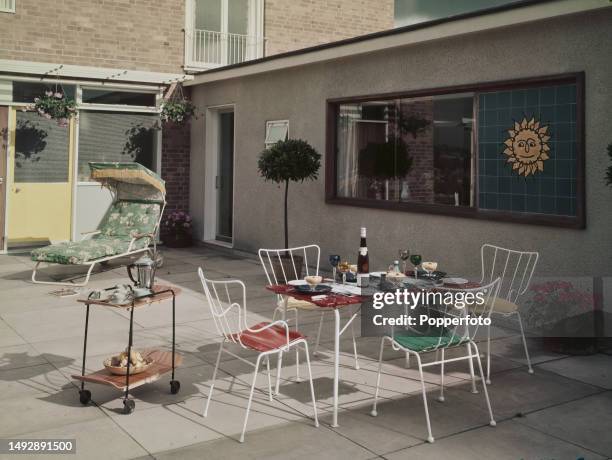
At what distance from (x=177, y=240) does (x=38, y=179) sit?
2690 millimetres

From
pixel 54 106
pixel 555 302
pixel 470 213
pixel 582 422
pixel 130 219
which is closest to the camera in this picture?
pixel 582 422

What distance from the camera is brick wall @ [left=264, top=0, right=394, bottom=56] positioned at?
13922 millimetres

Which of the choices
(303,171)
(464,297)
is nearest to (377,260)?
(303,171)

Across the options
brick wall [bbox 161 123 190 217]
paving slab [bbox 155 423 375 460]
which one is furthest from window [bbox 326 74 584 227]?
brick wall [bbox 161 123 190 217]

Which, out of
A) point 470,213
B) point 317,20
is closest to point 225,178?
point 317,20

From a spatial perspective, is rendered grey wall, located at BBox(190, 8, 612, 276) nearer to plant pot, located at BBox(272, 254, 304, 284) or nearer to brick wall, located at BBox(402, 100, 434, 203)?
brick wall, located at BBox(402, 100, 434, 203)

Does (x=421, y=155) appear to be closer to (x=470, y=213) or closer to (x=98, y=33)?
(x=470, y=213)

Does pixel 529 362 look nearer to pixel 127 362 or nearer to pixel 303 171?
pixel 127 362

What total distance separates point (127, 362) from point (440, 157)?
15.7 feet

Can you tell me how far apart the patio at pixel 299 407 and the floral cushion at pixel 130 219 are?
3412mm

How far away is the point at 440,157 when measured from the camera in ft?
26.1

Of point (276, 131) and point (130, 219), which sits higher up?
point (276, 131)

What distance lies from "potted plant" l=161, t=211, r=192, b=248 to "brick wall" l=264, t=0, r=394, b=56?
3887mm

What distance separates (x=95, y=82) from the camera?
12.2 m
